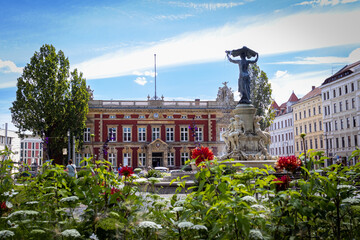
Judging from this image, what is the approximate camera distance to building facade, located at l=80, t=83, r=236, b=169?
53.9 meters

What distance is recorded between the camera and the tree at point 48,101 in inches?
1622

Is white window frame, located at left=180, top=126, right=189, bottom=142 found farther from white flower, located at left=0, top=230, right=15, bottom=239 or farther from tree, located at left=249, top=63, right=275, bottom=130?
white flower, located at left=0, top=230, right=15, bottom=239

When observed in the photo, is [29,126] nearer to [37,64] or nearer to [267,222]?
[37,64]

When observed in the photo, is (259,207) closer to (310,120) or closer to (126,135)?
(126,135)

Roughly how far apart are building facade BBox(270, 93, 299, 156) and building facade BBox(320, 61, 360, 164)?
14838 millimetres

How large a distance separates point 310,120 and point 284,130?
11.7m

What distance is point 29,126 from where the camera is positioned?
41.6 metres

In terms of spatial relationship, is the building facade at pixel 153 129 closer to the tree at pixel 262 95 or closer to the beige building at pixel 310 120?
the tree at pixel 262 95

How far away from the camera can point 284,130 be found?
78.3 metres

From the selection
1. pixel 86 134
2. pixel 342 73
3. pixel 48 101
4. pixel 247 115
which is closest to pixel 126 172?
pixel 247 115

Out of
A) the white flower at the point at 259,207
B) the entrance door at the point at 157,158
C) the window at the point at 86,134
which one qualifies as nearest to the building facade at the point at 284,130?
the entrance door at the point at 157,158

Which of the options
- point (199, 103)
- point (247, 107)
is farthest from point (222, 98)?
point (247, 107)

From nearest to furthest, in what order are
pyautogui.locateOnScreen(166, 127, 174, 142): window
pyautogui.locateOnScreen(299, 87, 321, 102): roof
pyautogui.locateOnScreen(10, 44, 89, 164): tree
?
pyautogui.locateOnScreen(10, 44, 89, 164): tree, pyautogui.locateOnScreen(166, 127, 174, 142): window, pyautogui.locateOnScreen(299, 87, 321, 102): roof

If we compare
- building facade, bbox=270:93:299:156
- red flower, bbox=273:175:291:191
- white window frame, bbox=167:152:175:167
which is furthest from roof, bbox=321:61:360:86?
red flower, bbox=273:175:291:191
